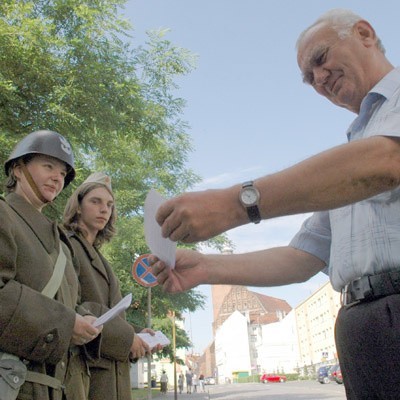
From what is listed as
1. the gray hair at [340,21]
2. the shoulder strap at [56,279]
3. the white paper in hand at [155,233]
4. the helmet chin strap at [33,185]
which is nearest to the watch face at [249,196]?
the white paper in hand at [155,233]

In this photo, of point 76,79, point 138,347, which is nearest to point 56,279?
point 138,347

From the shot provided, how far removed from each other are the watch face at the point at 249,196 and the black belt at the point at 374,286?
606 mm

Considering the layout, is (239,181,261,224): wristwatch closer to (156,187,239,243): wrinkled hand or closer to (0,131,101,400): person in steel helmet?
(156,187,239,243): wrinkled hand

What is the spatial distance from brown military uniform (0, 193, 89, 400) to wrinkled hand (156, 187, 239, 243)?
1.03 meters

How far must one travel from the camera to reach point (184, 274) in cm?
186

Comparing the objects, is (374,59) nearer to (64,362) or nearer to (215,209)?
(215,209)

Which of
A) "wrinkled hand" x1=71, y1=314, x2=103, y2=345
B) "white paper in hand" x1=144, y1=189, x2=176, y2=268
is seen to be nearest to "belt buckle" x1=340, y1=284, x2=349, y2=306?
"white paper in hand" x1=144, y1=189, x2=176, y2=268

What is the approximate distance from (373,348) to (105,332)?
1.69 meters

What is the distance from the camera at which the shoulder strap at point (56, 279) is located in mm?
2219

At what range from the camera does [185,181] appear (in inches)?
837

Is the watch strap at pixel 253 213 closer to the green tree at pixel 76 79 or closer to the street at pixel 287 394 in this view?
the green tree at pixel 76 79

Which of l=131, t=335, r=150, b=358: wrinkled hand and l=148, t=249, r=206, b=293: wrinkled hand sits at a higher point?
l=148, t=249, r=206, b=293: wrinkled hand

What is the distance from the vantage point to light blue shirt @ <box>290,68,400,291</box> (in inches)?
61.7

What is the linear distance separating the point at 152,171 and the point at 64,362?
1777 cm
